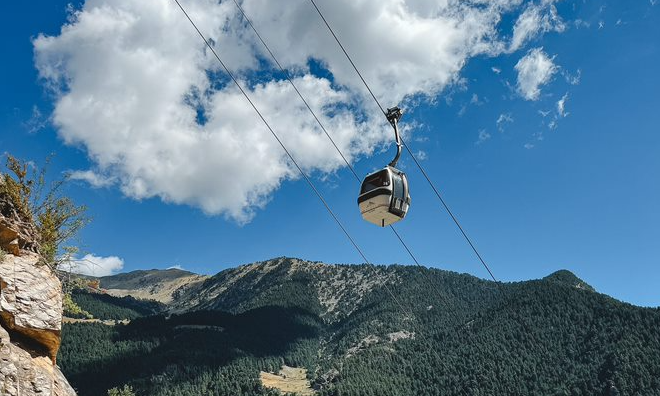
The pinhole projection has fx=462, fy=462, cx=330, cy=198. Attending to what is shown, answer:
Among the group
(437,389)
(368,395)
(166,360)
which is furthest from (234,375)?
(437,389)

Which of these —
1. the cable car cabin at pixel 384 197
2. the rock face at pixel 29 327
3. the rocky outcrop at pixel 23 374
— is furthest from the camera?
the cable car cabin at pixel 384 197

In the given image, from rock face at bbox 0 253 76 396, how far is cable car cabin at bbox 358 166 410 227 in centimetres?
883

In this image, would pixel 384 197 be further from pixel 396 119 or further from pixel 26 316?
pixel 26 316

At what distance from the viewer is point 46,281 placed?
12.7 meters

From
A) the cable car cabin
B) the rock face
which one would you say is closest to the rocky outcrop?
the rock face

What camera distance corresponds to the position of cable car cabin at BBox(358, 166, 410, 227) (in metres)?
11.7

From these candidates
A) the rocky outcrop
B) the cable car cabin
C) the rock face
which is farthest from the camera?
the cable car cabin

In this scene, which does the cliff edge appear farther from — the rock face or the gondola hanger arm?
the gondola hanger arm

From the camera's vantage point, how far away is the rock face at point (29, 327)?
10859 mm

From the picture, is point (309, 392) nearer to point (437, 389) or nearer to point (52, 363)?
point (437, 389)

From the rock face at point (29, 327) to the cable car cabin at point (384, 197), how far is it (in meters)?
8.83

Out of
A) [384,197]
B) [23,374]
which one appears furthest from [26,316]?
[384,197]

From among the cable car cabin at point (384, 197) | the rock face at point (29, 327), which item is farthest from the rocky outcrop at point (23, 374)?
the cable car cabin at point (384, 197)

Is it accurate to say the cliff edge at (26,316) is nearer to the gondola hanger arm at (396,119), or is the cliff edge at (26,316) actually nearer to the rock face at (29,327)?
the rock face at (29,327)
